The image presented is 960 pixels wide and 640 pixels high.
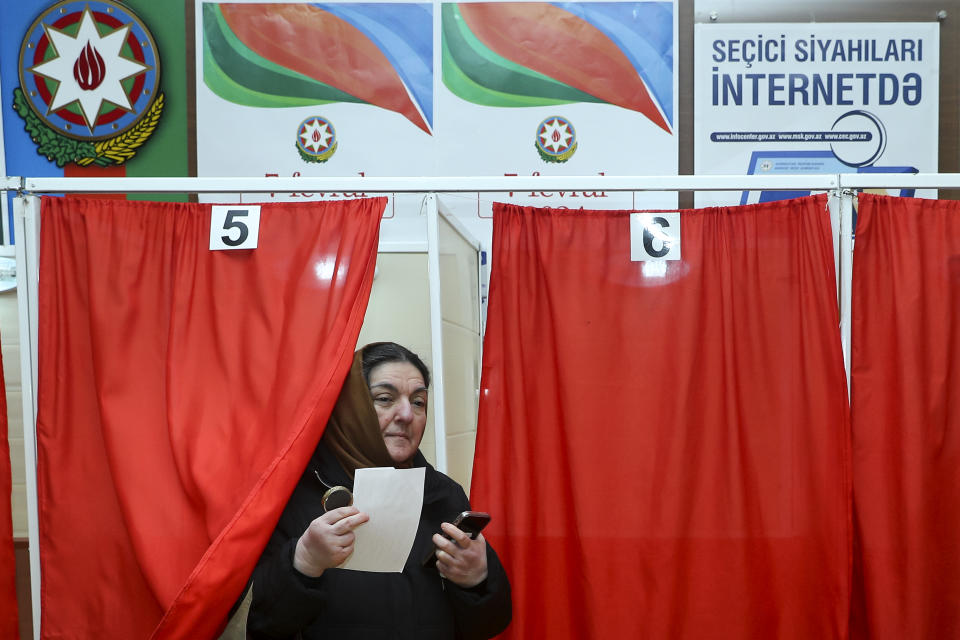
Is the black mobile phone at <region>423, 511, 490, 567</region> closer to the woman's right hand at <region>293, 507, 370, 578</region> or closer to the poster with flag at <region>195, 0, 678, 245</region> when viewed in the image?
the woman's right hand at <region>293, 507, 370, 578</region>

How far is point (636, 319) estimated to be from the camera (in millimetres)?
2086

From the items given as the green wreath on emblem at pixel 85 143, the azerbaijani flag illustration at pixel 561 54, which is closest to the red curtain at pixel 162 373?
the green wreath on emblem at pixel 85 143

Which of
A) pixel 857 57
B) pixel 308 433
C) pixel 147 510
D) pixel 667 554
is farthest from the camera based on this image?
pixel 857 57

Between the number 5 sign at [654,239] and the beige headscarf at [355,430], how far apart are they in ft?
2.70

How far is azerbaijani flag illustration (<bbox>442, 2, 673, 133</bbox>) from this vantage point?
2.93 m

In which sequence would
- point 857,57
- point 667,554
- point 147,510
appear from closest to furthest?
point 147,510
point 667,554
point 857,57

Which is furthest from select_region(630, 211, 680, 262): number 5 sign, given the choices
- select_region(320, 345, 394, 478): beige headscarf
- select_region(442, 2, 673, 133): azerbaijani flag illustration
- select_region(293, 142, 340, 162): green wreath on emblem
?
select_region(293, 142, 340, 162): green wreath on emblem

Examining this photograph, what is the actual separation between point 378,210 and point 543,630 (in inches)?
47.0

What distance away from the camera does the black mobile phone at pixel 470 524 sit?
1526mm

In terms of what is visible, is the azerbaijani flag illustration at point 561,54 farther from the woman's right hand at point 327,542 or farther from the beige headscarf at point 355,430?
→ the woman's right hand at point 327,542

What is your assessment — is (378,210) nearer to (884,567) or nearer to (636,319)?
(636,319)

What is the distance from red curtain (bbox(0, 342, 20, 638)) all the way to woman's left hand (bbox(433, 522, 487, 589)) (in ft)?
3.96

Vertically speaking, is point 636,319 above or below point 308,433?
above

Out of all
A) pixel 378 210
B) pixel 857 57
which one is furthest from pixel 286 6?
pixel 857 57
